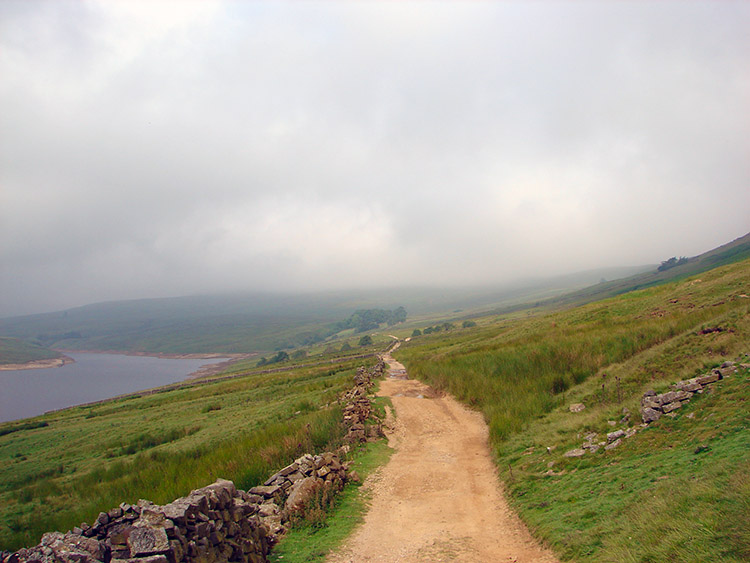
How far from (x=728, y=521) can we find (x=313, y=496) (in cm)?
712

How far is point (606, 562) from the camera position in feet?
16.0

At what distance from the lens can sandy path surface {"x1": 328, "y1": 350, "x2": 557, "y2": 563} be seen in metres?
6.51

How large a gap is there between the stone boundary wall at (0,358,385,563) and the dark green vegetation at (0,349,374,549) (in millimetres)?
2772

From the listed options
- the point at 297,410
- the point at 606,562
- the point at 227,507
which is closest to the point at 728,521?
the point at 606,562

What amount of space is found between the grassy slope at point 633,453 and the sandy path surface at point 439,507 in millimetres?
537

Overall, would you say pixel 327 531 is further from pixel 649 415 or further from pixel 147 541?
pixel 649 415

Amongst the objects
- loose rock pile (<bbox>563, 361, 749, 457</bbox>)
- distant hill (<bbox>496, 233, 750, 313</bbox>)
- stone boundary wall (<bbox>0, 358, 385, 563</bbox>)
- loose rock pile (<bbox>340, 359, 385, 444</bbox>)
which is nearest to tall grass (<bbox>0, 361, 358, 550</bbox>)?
loose rock pile (<bbox>340, 359, 385, 444</bbox>)

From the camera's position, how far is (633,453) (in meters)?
7.67

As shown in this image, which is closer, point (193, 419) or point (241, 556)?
point (241, 556)

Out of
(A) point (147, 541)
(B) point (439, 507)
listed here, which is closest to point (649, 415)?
(B) point (439, 507)

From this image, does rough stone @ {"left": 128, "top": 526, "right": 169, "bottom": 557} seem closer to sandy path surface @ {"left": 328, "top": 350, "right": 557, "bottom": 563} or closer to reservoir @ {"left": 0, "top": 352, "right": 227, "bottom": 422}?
sandy path surface @ {"left": 328, "top": 350, "right": 557, "bottom": 563}

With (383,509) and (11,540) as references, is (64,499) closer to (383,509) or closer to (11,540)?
(11,540)

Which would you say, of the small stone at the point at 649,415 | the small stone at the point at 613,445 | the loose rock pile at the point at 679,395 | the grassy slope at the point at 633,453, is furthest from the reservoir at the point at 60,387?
the loose rock pile at the point at 679,395

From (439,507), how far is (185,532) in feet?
18.1
